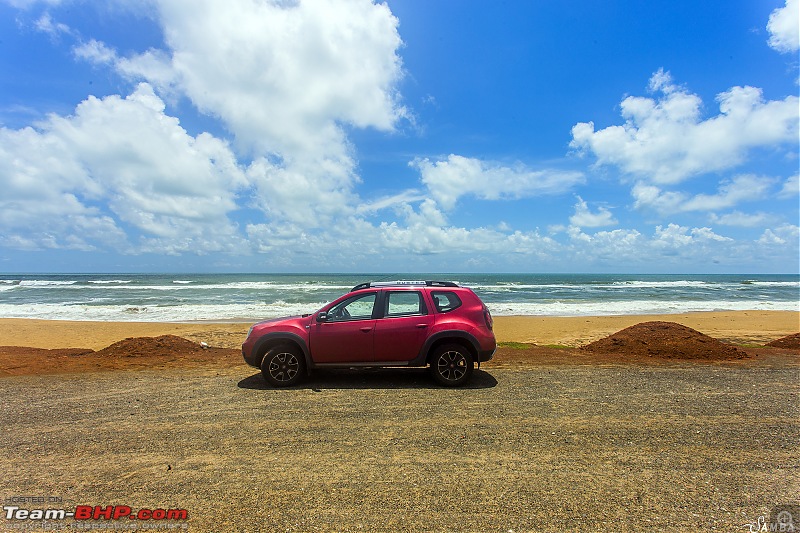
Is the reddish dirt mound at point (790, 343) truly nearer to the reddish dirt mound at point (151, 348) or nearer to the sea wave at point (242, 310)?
the sea wave at point (242, 310)

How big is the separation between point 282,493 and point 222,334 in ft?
43.7

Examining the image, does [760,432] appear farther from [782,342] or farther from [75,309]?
[75,309]

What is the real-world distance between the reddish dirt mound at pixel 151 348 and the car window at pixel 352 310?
18.7 ft

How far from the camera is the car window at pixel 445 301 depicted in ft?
23.3

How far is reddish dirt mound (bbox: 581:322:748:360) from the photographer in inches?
370

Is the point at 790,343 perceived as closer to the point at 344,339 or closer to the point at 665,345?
the point at 665,345

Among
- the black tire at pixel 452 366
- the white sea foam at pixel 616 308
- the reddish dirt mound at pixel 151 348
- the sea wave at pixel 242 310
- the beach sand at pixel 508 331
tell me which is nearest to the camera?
the black tire at pixel 452 366

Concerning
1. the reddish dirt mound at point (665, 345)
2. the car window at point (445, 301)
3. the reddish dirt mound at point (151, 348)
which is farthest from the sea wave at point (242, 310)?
the car window at point (445, 301)

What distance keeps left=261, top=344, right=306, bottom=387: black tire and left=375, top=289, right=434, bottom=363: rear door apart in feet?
4.53

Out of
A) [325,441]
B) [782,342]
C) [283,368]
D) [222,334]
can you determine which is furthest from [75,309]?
[782,342]

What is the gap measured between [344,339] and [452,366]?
1926mm

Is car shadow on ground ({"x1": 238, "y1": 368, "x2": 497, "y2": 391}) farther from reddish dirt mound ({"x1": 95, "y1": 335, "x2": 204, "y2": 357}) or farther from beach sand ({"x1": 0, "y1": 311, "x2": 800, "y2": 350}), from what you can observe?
beach sand ({"x1": 0, "y1": 311, "x2": 800, "y2": 350})

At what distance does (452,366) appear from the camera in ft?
22.4

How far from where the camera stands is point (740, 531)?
9.45 ft
